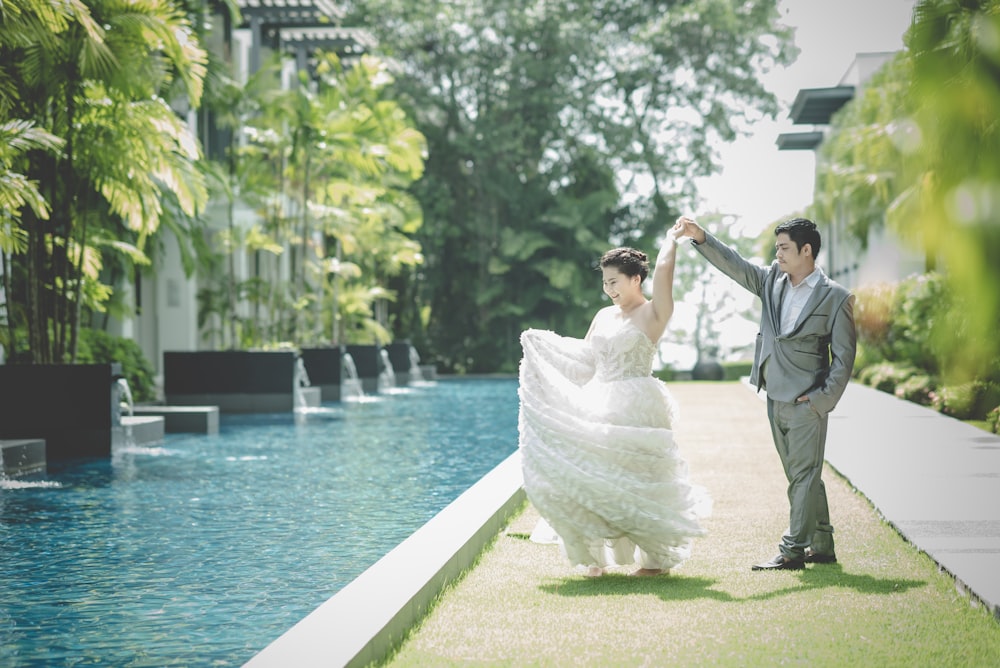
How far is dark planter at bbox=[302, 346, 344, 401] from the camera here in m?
24.6

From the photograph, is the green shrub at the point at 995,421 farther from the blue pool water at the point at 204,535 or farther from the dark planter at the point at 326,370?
the dark planter at the point at 326,370

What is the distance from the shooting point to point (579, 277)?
40.3 m

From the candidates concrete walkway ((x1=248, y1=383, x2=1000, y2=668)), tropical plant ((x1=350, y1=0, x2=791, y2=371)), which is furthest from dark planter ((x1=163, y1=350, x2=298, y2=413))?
tropical plant ((x1=350, y1=0, x2=791, y2=371))

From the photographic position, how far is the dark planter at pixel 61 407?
13.6m

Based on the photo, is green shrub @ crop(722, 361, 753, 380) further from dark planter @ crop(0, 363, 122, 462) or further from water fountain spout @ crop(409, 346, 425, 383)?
dark planter @ crop(0, 363, 122, 462)

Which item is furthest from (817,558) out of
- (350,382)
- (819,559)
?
(350,382)

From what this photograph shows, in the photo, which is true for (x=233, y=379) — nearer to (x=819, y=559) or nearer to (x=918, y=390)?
(x=918, y=390)

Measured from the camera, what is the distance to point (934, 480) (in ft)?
31.6

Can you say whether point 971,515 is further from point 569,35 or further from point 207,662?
point 569,35

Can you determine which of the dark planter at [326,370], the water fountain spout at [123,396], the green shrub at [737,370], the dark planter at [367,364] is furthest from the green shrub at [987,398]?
the green shrub at [737,370]

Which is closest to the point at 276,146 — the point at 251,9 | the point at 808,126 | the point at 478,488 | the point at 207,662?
the point at 251,9

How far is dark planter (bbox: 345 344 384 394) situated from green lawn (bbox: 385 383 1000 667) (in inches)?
785

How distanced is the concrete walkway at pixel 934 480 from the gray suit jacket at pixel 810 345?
1085mm

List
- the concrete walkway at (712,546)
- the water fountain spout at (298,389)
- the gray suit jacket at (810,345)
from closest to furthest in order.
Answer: the concrete walkway at (712,546), the gray suit jacket at (810,345), the water fountain spout at (298,389)
